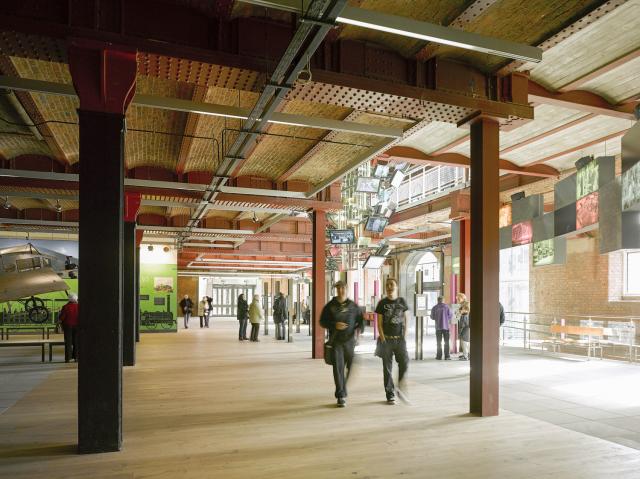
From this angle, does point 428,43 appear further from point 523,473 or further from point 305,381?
point 305,381

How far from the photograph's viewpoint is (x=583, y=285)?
45.0 ft

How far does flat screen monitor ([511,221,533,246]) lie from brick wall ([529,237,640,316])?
120 inches

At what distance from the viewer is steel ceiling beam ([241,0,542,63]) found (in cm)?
409

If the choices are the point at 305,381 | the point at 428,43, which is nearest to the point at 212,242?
the point at 305,381

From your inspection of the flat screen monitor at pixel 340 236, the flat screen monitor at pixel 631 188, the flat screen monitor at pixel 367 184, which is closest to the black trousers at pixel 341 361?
the flat screen monitor at pixel 631 188

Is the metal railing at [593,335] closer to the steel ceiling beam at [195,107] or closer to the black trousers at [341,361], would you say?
the black trousers at [341,361]

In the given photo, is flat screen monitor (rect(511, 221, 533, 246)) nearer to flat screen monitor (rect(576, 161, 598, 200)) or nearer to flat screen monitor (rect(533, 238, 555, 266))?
flat screen monitor (rect(533, 238, 555, 266))

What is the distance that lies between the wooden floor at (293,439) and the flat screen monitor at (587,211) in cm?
392

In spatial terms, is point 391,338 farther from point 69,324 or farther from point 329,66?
point 69,324

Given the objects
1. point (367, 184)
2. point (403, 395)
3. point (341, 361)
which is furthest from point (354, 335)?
point (367, 184)

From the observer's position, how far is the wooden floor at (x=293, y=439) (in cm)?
420

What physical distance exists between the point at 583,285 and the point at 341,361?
389 inches

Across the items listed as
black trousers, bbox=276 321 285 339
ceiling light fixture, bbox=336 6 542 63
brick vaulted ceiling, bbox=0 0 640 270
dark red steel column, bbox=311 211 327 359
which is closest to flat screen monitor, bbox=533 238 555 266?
brick vaulted ceiling, bbox=0 0 640 270

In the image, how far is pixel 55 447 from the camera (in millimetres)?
4809
